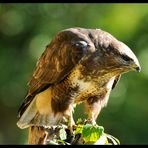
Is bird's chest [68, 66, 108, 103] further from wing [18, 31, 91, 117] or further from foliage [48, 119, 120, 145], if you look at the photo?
foliage [48, 119, 120, 145]

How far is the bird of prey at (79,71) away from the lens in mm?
8016

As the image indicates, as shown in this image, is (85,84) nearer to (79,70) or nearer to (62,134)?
(79,70)

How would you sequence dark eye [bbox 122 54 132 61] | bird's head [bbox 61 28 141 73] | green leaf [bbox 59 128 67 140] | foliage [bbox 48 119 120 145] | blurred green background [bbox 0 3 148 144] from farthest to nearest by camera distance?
blurred green background [bbox 0 3 148 144] → bird's head [bbox 61 28 141 73] → dark eye [bbox 122 54 132 61] → green leaf [bbox 59 128 67 140] → foliage [bbox 48 119 120 145]

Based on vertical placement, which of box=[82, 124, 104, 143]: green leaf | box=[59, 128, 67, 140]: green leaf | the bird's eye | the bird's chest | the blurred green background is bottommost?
the blurred green background

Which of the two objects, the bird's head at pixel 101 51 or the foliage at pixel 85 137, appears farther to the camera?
the bird's head at pixel 101 51

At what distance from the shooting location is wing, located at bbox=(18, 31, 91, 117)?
26.4 ft

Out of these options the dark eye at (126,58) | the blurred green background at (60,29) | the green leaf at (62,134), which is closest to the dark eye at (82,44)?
the dark eye at (126,58)

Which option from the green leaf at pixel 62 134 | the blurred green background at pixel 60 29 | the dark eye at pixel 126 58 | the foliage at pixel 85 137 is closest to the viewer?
the foliage at pixel 85 137

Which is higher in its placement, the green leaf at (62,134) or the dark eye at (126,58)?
the dark eye at (126,58)

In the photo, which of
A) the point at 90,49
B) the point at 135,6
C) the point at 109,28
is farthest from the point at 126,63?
the point at 135,6

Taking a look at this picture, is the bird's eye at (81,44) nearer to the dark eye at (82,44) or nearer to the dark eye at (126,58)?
the dark eye at (82,44)

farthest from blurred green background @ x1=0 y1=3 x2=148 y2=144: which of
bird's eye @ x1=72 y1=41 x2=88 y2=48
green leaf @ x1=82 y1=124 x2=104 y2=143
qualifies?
green leaf @ x1=82 y1=124 x2=104 y2=143

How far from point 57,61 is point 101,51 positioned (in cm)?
45

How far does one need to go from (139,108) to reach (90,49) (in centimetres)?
897
